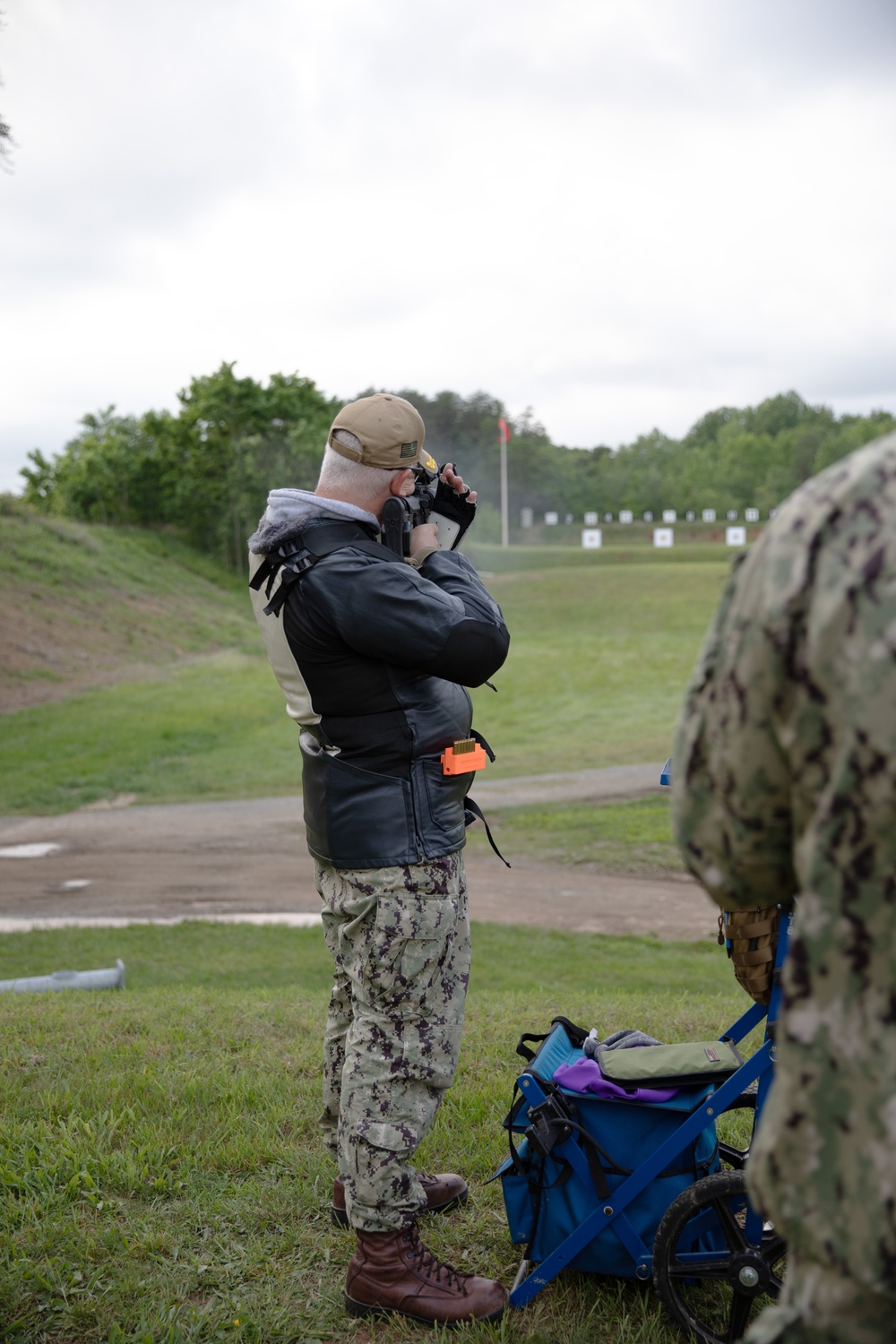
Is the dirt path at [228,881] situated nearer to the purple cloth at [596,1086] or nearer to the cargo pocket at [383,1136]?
the purple cloth at [596,1086]

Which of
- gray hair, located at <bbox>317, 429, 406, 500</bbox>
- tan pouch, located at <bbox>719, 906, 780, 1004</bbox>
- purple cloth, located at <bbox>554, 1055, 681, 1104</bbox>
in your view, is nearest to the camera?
tan pouch, located at <bbox>719, 906, 780, 1004</bbox>

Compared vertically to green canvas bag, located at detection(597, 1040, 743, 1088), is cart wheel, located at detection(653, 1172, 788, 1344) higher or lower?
lower

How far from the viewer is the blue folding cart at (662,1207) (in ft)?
8.53

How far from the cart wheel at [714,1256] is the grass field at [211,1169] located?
103 millimetres

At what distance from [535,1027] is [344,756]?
241cm

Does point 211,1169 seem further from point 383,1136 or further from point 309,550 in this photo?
point 309,550

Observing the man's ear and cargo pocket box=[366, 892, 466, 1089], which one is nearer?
cargo pocket box=[366, 892, 466, 1089]

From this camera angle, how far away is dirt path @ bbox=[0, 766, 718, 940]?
997cm

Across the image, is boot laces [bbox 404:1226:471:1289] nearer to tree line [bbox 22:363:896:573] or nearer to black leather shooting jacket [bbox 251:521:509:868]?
black leather shooting jacket [bbox 251:521:509:868]

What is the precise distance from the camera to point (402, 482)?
Answer: 2992 mm

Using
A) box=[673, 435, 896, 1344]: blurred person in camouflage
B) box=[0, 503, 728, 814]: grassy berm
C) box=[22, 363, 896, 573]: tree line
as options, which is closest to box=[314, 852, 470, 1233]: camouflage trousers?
box=[673, 435, 896, 1344]: blurred person in camouflage

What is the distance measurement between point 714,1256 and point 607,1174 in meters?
0.29

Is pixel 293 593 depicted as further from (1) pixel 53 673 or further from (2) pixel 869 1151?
(1) pixel 53 673

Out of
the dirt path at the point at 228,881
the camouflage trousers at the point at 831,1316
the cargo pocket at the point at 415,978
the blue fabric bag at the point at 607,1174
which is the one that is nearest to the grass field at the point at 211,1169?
the blue fabric bag at the point at 607,1174
